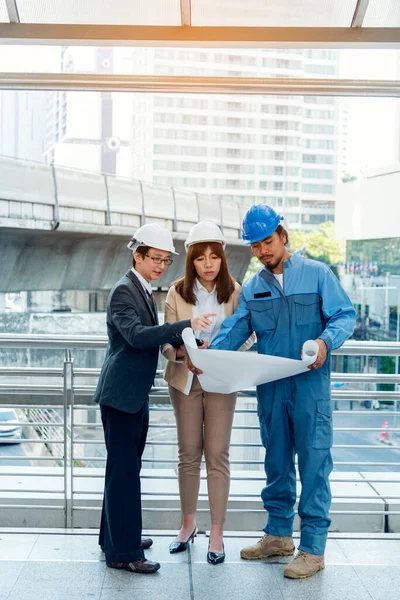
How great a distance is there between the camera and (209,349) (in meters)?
2.79

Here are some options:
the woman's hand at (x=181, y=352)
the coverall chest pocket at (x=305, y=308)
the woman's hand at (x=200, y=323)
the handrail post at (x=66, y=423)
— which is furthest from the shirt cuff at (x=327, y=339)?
the handrail post at (x=66, y=423)

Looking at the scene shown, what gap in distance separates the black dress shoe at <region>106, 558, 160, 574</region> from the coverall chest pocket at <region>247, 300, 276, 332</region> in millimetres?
1074

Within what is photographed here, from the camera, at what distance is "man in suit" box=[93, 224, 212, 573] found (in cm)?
282

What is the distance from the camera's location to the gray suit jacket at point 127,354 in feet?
9.12

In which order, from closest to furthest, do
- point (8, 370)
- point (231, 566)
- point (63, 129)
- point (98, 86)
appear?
point (231, 566), point (98, 86), point (8, 370), point (63, 129)

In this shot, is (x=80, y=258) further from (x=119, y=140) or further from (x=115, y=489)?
(x=115, y=489)

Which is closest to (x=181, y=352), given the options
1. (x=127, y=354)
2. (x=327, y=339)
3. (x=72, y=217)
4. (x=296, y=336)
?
(x=127, y=354)

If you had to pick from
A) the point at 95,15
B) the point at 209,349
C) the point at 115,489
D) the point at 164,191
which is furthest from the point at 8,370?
the point at 164,191

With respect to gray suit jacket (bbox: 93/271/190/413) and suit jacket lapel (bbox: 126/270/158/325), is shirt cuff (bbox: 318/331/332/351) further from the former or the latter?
suit jacket lapel (bbox: 126/270/158/325)

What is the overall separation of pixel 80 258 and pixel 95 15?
13.2 m

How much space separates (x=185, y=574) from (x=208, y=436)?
567 millimetres

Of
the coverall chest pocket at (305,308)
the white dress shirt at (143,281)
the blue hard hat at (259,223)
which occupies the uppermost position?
the blue hard hat at (259,223)

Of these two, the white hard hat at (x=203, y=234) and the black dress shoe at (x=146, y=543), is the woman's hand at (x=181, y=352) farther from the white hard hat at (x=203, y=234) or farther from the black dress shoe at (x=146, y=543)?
the black dress shoe at (x=146, y=543)

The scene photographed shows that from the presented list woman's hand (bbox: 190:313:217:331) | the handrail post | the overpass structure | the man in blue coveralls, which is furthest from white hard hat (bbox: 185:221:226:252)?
the overpass structure
